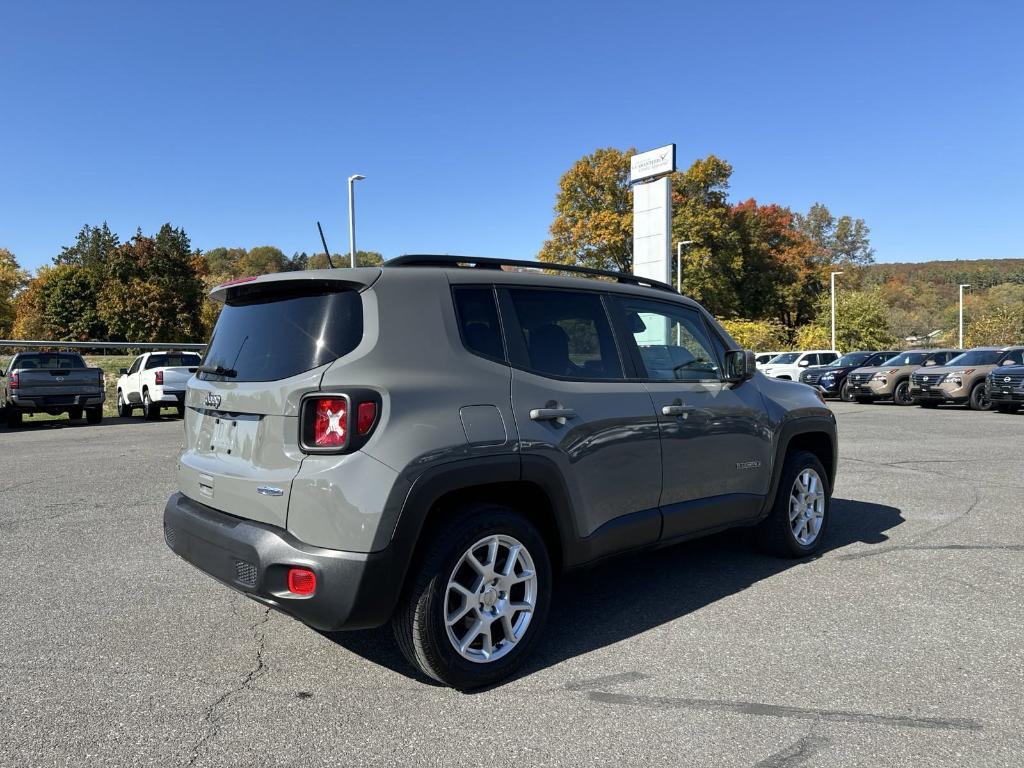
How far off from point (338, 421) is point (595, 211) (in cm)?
4629

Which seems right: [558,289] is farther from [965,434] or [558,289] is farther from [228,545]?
[965,434]

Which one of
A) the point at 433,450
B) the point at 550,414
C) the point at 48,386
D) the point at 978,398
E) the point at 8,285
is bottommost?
the point at 978,398

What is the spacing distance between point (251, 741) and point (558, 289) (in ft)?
7.91

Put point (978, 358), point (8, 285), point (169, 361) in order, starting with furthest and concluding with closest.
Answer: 1. point (8, 285)
2. point (978, 358)
3. point (169, 361)

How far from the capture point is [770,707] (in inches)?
118

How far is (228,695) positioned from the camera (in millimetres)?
3152

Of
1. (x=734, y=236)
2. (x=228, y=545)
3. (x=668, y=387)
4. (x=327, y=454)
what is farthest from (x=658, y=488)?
(x=734, y=236)

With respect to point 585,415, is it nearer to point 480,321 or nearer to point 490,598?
point 480,321

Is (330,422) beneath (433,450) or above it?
above

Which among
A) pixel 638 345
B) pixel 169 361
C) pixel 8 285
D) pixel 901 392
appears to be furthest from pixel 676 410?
pixel 8 285

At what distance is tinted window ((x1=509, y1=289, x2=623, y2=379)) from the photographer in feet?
11.8

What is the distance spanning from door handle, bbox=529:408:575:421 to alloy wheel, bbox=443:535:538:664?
56 centimetres

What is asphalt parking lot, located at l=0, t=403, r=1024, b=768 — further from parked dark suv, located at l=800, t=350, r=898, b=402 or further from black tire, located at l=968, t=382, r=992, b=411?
parked dark suv, located at l=800, t=350, r=898, b=402

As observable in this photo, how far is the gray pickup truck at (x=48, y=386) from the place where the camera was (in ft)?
51.8
